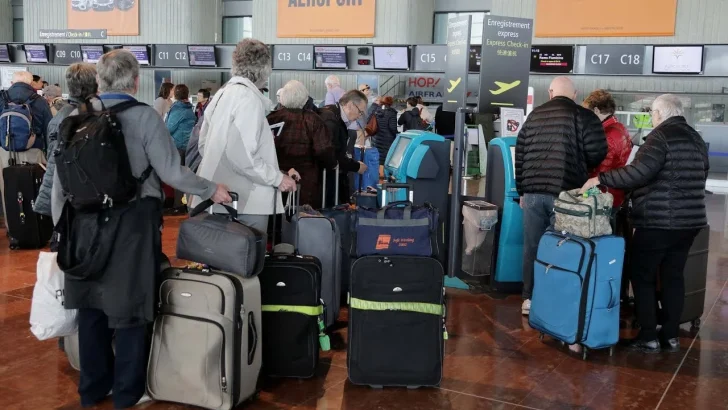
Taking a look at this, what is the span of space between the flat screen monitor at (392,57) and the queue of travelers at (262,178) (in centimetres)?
975

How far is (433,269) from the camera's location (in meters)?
3.27

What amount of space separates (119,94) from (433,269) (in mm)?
1522

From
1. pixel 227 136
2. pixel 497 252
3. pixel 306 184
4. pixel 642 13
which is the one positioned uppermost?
pixel 642 13

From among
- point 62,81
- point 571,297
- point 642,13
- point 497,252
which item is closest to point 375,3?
point 642,13

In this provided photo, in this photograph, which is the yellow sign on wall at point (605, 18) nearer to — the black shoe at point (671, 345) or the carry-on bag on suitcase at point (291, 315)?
the black shoe at point (671, 345)

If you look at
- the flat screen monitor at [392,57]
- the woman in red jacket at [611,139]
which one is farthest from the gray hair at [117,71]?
the flat screen monitor at [392,57]

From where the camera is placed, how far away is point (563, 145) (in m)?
4.38

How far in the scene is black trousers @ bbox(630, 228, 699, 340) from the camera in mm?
4035

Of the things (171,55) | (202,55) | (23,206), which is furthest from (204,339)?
(171,55)

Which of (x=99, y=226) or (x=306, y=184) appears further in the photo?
(x=306, y=184)

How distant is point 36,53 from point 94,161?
1833 cm

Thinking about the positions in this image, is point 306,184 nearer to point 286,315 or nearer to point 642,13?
point 286,315

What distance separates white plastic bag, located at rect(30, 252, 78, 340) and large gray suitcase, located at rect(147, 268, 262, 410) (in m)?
0.46

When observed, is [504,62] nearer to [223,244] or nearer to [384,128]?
[384,128]
